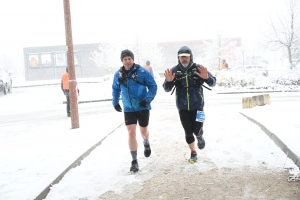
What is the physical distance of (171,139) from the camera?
7.16 metres

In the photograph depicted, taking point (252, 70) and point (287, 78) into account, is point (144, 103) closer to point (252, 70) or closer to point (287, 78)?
point (287, 78)

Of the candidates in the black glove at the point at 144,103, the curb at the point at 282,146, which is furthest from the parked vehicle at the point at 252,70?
the black glove at the point at 144,103

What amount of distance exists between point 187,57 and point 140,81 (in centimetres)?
85

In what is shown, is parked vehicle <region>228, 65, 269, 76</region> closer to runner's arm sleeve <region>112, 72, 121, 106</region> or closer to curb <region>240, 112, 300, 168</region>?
curb <region>240, 112, 300, 168</region>

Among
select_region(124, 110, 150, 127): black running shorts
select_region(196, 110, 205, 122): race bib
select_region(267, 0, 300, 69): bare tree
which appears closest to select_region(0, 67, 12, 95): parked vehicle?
select_region(267, 0, 300, 69): bare tree

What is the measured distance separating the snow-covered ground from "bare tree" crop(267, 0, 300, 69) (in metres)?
16.7

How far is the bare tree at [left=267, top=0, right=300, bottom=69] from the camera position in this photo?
77.4ft

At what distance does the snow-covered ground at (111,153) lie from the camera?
439 cm

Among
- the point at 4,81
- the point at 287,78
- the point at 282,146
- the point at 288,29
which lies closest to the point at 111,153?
the point at 282,146

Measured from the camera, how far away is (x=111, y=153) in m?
6.17

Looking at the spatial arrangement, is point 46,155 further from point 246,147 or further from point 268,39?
point 268,39

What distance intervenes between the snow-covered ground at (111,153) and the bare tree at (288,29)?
16.7m

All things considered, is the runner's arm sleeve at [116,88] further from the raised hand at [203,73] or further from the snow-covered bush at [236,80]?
the snow-covered bush at [236,80]

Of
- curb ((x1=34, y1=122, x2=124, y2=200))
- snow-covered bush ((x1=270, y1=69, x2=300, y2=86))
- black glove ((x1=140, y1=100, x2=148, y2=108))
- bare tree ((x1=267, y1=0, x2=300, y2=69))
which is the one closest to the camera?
curb ((x1=34, y1=122, x2=124, y2=200))
